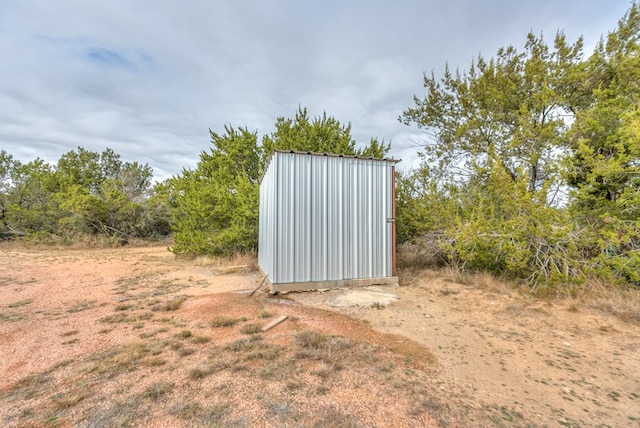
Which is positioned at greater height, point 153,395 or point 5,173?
point 5,173

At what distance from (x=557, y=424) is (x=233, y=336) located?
3.03m

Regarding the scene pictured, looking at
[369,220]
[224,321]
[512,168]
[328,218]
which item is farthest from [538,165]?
[224,321]

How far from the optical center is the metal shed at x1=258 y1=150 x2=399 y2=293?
17.5ft

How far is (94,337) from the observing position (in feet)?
10.7

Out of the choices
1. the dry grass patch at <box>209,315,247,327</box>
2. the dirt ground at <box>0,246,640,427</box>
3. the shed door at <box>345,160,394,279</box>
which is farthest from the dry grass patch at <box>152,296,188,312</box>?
the shed door at <box>345,160,394,279</box>

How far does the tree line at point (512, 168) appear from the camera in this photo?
15.8 ft

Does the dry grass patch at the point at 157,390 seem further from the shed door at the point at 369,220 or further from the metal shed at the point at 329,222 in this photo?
the shed door at the point at 369,220

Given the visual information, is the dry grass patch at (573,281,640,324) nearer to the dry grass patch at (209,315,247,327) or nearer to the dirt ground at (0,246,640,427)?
the dirt ground at (0,246,640,427)

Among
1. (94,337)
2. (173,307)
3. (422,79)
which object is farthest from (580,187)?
(94,337)

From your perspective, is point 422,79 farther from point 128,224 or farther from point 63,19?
point 128,224

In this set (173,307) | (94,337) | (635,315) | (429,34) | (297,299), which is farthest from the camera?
(429,34)

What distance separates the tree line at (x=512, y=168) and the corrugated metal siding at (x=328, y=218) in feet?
5.18

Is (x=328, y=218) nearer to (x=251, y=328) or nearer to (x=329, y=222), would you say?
(x=329, y=222)

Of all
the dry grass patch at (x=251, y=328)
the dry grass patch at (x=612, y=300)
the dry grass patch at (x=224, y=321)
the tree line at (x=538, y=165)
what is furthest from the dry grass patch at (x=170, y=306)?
the dry grass patch at (x=612, y=300)
